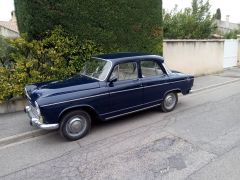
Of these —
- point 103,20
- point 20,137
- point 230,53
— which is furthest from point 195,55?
point 20,137

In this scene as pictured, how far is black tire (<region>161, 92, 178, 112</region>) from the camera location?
5.72m

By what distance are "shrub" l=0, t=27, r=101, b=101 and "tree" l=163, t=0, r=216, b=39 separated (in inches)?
236

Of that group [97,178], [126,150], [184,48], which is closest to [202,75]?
[184,48]

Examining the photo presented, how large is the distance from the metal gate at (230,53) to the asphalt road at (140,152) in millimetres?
9320

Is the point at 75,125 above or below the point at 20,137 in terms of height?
above

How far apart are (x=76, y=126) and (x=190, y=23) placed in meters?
9.68

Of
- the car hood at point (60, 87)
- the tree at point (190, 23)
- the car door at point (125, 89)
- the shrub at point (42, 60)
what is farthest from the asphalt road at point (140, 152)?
the tree at point (190, 23)

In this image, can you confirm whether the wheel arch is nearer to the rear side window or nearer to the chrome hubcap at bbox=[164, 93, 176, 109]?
the rear side window

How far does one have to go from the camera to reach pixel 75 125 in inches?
167

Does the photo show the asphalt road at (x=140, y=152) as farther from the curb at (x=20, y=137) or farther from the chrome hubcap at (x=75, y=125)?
the chrome hubcap at (x=75, y=125)

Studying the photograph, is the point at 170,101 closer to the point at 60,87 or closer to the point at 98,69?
the point at 98,69

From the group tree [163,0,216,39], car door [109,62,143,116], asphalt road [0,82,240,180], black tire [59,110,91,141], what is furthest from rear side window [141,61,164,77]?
tree [163,0,216,39]

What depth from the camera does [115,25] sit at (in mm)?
7281

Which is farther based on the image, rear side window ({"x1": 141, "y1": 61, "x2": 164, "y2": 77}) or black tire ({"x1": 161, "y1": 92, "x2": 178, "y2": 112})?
black tire ({"x1": 161, "y1": 92, "x2": 178, "y2": 112})
